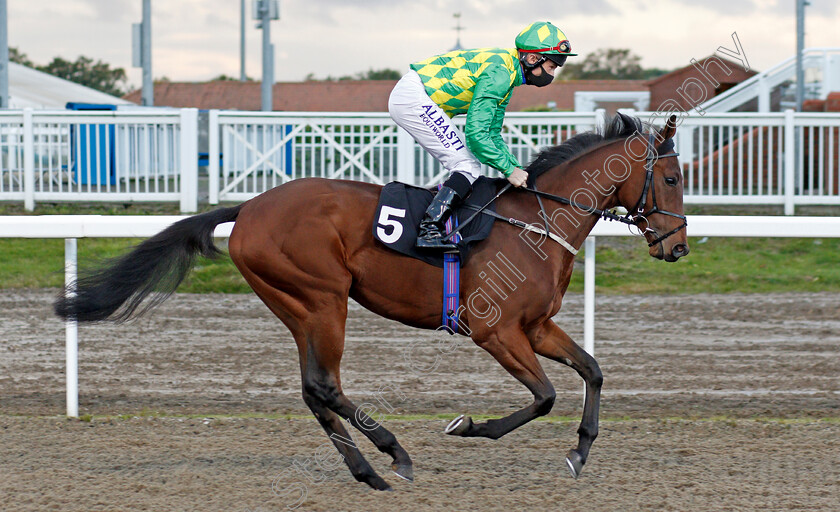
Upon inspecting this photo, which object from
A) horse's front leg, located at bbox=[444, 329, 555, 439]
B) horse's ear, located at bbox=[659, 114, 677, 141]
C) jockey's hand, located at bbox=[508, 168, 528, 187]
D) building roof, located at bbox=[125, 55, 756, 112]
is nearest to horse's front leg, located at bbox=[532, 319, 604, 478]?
horse's front leg, located at bbox=[444, 329, 555, 439]

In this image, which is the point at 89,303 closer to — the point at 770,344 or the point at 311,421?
the point at 311,421

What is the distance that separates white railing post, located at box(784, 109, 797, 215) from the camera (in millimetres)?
10312

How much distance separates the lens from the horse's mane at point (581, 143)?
13.9 ft

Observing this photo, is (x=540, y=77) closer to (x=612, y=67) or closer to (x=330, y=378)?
(x=330, y=378)

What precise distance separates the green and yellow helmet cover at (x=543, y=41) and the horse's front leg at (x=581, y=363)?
1126mm

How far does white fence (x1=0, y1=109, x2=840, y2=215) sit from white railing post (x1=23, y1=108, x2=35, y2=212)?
1 cm

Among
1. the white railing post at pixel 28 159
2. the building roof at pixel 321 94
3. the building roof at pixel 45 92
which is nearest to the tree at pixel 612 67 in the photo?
the building roof at pixel 321 94

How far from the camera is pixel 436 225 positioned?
392 centimetres

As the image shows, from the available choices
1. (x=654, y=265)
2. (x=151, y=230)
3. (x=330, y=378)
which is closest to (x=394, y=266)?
(x=330, y=378)

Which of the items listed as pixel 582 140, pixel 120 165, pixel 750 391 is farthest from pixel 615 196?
pixel 120 165

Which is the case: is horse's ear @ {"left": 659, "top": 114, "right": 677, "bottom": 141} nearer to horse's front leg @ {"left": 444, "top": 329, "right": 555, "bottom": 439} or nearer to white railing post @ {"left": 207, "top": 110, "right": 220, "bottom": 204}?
horse's front leg @ {"left": 444, "top": 329, "right": 555, "bottom": 439}

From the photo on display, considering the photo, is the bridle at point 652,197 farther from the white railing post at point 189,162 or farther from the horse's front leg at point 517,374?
the white railing post at point 189,162

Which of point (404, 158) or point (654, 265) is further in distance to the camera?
point (404, 158)

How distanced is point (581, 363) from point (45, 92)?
1011 inches
